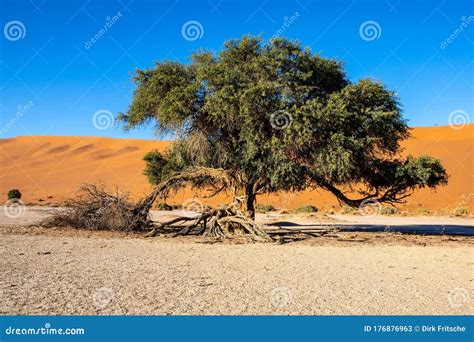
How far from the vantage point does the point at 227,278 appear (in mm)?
9719

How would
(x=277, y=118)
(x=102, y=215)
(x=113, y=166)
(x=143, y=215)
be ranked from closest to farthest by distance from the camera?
(x=277, y=118)
(x=102, y=215)
(x=143, y=215)
(x=113, y=166)

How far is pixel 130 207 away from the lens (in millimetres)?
19484

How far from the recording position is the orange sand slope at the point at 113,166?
47312 mm

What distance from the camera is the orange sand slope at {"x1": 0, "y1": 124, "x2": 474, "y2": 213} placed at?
1863 inches

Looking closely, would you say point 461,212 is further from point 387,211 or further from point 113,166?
point 113,166

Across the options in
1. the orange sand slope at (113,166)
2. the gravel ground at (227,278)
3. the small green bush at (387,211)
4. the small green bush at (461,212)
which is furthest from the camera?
the orange sand slope at (113,166)

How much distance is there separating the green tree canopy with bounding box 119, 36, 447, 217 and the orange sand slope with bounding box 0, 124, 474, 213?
661 centimetres

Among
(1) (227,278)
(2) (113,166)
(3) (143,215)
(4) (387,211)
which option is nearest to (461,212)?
(4) (387,211)

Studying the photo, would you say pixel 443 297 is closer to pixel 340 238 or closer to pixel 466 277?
pixel 466 277

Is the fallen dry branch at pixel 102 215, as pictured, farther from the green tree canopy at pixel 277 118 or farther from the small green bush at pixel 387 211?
the small green bush at pixel 387 211

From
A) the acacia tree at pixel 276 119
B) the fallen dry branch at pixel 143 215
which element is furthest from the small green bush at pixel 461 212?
the fallen dry branch at pixel 143 215

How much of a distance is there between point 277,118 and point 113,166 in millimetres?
73039

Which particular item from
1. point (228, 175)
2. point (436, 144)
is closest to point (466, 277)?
point (228, 175)

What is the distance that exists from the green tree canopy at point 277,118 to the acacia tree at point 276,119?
0.13 feet
